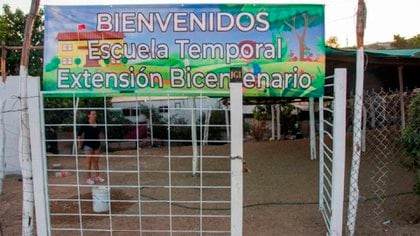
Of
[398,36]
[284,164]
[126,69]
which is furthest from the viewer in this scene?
[398,36]

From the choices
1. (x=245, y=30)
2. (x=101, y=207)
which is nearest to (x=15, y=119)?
(x=101, y=207)

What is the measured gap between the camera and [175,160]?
11188 millimetres

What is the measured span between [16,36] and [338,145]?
13.0 meters

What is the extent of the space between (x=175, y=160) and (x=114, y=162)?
1794 millimetres

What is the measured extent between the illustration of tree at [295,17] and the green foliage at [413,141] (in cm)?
166

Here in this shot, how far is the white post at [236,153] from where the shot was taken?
3.95m

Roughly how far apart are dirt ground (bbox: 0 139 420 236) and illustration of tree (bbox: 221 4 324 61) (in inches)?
89.2

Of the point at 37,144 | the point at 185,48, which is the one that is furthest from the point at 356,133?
the point at 37,144

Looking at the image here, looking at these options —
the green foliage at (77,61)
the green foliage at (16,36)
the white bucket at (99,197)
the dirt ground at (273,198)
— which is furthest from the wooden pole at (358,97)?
the green foliage at (16,36)

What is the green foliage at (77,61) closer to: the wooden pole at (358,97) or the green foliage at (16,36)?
the wooden pole at (358,97)

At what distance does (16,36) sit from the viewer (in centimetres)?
1425

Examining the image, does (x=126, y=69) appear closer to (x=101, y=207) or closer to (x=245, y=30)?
(x=245, y=30)

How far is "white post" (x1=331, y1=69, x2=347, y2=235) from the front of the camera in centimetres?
440

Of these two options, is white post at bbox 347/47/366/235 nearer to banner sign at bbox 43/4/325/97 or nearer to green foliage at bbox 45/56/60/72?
banner sign at bbox 43/4/325/97
